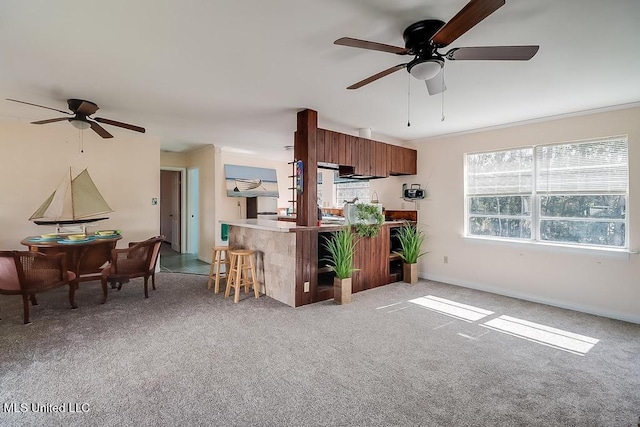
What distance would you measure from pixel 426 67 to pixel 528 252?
3494mm

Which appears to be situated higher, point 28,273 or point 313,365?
point 28,273

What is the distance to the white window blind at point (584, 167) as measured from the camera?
3.63 metres

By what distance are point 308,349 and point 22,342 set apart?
8.41 feet

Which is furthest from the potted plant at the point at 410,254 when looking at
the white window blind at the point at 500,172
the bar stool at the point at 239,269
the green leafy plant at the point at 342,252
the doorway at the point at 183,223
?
the doorway at the point at 183,223

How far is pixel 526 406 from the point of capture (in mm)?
1939

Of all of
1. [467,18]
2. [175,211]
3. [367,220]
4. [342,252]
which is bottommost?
[342,252]

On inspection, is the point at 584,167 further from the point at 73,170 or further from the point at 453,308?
the point at 73,170

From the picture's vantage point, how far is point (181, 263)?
6414 millimetres

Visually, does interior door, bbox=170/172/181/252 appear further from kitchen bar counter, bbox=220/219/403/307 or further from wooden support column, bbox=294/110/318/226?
wooden support column, bbox=294/110/318/226

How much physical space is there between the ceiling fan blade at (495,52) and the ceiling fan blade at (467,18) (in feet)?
0.46

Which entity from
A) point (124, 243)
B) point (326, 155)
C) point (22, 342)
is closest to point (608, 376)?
point (326, 155)

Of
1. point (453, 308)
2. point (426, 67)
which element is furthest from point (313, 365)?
point (426, 67)

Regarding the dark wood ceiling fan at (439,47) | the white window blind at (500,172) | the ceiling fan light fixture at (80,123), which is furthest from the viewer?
the white window blind at (500,172)

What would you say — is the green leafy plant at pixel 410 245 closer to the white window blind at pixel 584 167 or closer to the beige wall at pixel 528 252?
the beige wall at pixel 528 252
